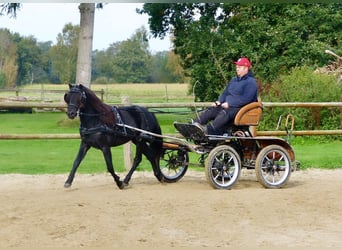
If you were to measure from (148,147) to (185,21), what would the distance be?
687 inches

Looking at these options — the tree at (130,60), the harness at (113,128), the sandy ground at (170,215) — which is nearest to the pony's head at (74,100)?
the harness at (113,128)

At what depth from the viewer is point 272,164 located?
8.98 meters

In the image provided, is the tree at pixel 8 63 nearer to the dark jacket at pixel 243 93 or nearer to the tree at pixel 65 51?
the tree at pixel 65 51

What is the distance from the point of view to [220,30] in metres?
25.3

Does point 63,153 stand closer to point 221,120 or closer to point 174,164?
point 174,164

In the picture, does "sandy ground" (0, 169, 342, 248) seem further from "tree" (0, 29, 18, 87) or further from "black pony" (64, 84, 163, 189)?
"tree" (0, 29, 18, 87)

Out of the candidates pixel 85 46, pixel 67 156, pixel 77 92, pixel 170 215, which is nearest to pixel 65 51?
pixel 85 46

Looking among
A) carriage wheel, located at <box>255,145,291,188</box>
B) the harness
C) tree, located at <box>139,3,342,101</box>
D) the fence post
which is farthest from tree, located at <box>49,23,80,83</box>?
carriage wheel, located at <box>255,145,291,188</box>

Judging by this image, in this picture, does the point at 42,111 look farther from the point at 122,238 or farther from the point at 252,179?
the point at 122,238

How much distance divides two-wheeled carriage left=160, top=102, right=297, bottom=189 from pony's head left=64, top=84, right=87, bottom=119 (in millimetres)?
1421

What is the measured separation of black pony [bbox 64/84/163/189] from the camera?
8.52 m

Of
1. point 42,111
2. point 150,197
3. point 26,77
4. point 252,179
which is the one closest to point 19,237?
point 150,197

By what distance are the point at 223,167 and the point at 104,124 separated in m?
1.71

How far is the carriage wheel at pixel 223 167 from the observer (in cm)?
852
